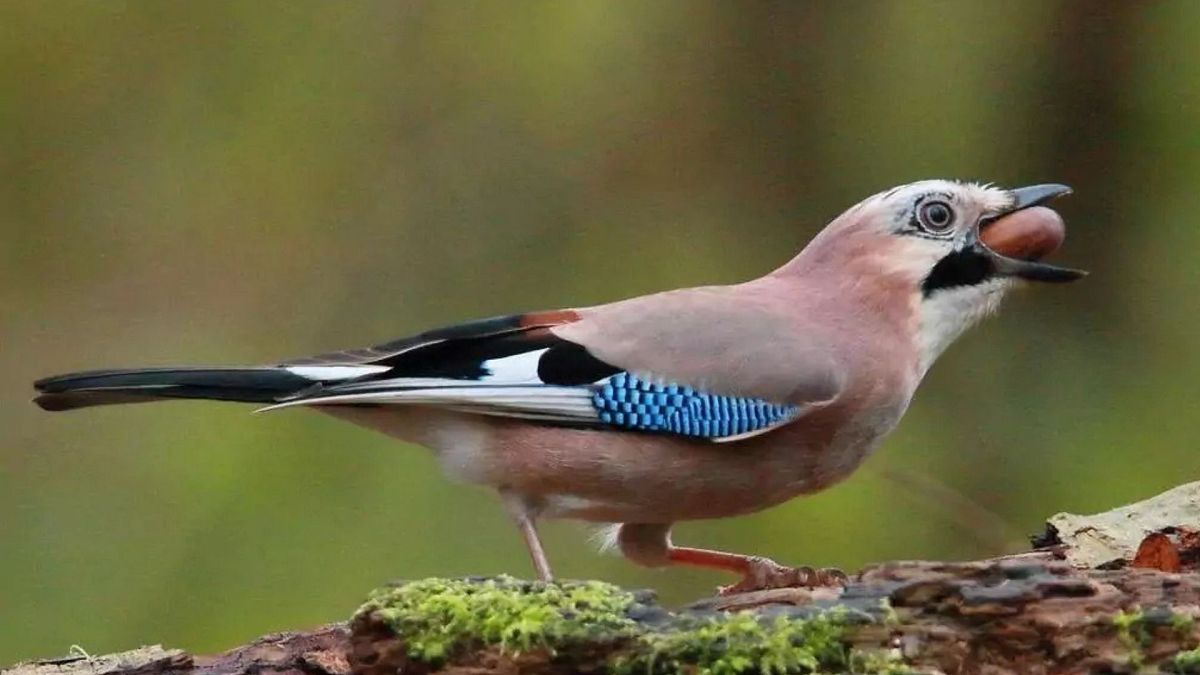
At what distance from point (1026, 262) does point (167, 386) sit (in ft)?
5.67

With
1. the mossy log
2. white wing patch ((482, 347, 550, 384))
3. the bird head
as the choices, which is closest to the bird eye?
the bird head

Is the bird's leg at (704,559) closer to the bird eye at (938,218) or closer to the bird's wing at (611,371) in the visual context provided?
the bird's wing at (611,371)

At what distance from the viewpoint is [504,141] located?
5.21 meters

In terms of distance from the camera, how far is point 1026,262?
10.9 ft

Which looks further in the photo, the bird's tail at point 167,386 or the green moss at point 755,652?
the bird's tail at point 167,386

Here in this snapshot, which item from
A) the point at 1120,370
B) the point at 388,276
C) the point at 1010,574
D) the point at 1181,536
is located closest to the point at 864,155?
the point at 1120,370

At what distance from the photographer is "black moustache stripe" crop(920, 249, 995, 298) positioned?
3.35 m

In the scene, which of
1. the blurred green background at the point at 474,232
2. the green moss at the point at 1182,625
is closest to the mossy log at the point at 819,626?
the green moss at the point at 1182,625

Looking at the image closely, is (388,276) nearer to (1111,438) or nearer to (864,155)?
(864,155)

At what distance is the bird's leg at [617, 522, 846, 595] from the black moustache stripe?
64 cm

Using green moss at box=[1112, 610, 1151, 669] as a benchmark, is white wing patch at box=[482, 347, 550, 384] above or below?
above

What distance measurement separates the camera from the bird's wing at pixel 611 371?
3.08 m

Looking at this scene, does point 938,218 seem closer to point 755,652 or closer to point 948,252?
point 948,252

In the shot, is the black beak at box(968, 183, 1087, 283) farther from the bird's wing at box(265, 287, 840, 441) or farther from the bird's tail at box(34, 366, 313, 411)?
the bird's tail at box(34, 366, 313, 411)
